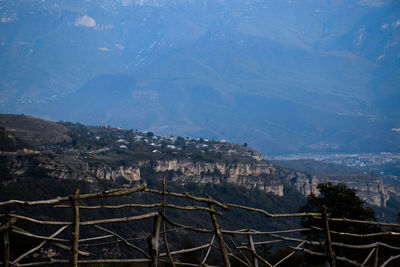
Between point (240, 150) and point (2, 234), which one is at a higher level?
point (240, 150)

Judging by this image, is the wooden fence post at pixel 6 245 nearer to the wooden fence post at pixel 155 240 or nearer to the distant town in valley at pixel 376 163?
the wooden fence post at pixel 155 240

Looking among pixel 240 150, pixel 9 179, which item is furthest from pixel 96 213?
pixel 240 150

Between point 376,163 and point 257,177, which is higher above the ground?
point 376,163

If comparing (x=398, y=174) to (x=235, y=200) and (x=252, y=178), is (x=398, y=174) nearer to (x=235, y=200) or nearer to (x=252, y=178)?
(x=252, y=178)

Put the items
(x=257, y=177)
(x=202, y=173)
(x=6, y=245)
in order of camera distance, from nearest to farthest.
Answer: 1. (x=6, y=245)
2. (x=202, y=173)
3. (x=257, y=177)

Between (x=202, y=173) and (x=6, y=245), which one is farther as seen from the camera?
(x=202, y=173)

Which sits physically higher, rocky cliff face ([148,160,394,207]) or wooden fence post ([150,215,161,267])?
rocky cliff face ([148,160,394,207])

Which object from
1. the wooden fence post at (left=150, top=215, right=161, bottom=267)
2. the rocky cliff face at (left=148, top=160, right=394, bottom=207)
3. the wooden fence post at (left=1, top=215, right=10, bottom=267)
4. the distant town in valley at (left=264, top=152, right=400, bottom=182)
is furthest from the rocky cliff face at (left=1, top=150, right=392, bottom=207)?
the distant town in valley at (left=264, top=152, right=400, bottom=182)

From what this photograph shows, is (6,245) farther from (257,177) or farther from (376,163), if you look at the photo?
(376,163)

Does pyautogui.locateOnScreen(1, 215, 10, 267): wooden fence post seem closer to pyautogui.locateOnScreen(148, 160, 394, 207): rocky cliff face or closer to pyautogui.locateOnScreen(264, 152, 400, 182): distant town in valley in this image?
pyautogui.locateOnScreen(148, 160, 394, 207): rocky cliff face

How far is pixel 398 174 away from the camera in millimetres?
150500

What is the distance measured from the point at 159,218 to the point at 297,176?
309ft

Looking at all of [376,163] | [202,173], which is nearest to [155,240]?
[202,173]

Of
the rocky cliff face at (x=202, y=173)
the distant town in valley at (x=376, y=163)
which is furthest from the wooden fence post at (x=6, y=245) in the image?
the distant town in valley at (x=376, y=163)
